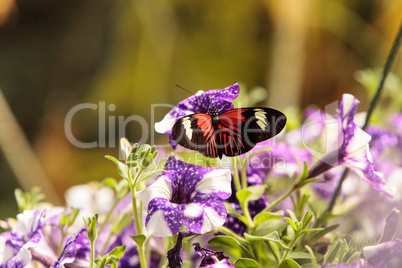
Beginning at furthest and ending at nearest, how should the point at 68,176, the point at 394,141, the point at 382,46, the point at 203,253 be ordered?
the point at 68,176 < the point at 382,46 < the point at 394,141 < the point at 203,253

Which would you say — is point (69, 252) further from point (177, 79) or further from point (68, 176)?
point (68, 176)

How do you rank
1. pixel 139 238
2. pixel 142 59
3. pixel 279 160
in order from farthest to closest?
1. pixel 142 59
2. pixel 279 160
3. pixel 139 238

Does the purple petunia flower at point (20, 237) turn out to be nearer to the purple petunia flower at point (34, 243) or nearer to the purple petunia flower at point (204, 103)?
the purple petunia flower at point (34, 243)

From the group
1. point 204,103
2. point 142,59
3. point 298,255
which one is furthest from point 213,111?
point 142,59

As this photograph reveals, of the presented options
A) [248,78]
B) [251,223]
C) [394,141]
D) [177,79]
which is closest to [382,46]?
[248,78]

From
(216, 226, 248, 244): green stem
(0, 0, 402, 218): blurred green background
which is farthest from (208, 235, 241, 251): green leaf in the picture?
(0, 0, 402, 218): blurred green background

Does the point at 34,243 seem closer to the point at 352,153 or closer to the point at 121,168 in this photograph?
the point at 121,168
